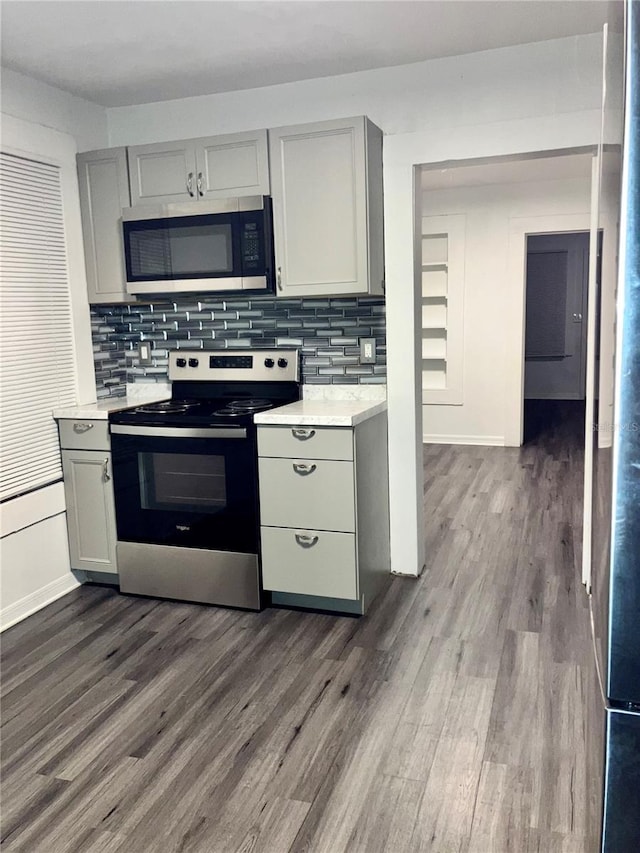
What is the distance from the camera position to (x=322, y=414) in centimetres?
289

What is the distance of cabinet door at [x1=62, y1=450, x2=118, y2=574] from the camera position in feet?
10.8

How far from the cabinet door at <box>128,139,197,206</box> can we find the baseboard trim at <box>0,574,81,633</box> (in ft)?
6.11

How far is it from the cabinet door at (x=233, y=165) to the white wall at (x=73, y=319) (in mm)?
674

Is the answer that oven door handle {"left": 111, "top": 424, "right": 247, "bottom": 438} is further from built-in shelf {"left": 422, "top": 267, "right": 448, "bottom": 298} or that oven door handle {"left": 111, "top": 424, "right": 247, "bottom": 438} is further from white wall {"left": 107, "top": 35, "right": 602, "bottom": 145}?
built-in shelf {"left": 422, "top": 267, "right": 448, "bottom": 298}

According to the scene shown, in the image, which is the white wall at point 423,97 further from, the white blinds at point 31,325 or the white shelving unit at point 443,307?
the white shelving unit at point 443,307

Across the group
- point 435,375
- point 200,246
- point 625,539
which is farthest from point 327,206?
point 435,375

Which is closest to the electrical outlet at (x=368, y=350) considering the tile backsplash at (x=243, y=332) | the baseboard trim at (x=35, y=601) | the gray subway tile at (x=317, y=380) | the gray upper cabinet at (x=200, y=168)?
the tile backsplash at (x=243, y=332)

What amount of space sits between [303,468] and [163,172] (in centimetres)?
154

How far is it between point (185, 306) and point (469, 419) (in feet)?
11.6

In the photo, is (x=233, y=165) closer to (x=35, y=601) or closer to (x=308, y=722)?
(x=35, y=601)

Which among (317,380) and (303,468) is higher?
(317,380)

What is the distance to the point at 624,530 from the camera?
1.61 feet

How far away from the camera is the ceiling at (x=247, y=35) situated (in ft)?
7.91

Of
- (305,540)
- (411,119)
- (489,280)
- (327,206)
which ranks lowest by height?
(305,540)
